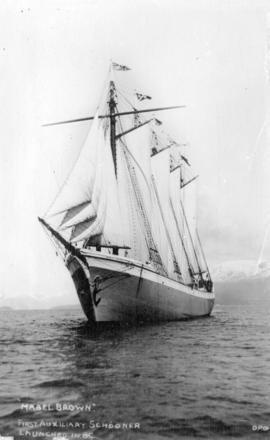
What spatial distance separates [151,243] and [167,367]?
23261 millimetres

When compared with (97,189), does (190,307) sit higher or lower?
lower

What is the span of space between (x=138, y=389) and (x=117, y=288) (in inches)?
632

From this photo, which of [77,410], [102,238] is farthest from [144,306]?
[77,410]

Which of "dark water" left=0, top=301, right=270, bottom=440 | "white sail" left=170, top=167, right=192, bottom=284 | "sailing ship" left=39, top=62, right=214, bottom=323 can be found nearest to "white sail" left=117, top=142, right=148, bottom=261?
"sailing ship" left=39, top=62, right=214, bottom=323

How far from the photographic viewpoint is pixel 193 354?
54.6 feet

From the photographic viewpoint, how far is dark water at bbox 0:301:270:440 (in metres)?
8.15

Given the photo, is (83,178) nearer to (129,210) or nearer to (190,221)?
(129,210)

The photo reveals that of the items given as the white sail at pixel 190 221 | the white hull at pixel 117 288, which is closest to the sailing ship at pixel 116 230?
the white hull at pixel 117 288

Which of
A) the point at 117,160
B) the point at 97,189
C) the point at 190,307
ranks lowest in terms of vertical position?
the point at 190,307

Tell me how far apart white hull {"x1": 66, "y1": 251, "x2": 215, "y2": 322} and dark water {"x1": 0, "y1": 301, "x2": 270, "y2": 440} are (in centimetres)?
718

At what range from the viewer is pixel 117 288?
27.0 meters

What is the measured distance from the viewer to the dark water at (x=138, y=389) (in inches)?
321

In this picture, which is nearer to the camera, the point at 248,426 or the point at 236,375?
the point at 248,426

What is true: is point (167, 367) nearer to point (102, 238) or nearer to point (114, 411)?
point (114, 411)
